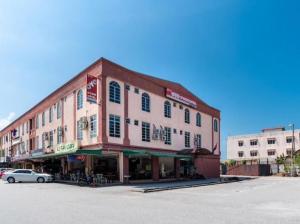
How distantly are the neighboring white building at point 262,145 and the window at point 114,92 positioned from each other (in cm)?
5601

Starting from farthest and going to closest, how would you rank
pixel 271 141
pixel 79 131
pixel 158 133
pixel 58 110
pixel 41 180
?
pixel 271 141 < pixel 58 110 < pixel 158 133 < pixel 79 131 < pixel 41 180

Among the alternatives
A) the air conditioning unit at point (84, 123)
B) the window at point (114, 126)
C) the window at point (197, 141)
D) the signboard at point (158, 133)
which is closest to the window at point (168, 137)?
the signboard at point (158, 133)

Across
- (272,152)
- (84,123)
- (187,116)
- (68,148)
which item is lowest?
(272,152)

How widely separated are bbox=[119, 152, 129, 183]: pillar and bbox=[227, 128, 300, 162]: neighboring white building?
5491 centimetres

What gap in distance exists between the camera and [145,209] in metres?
13.5

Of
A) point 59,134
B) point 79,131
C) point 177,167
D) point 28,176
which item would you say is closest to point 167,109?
point 177,167

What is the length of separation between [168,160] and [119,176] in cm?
972

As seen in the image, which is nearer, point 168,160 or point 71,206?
point 71,206

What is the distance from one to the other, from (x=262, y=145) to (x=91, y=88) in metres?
62.3

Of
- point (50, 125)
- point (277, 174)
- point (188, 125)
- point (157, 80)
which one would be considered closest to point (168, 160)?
point (188, 125)

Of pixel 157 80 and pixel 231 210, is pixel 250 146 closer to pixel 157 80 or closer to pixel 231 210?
pixel 157 80

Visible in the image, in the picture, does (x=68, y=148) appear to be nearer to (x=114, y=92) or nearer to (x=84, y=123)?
(x=84, y=123)

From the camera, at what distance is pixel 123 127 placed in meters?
31.9

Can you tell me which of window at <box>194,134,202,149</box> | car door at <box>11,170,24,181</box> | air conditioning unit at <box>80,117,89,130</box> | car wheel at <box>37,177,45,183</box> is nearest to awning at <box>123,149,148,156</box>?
air conditioning unit at <box>80,117,89,130</box>
